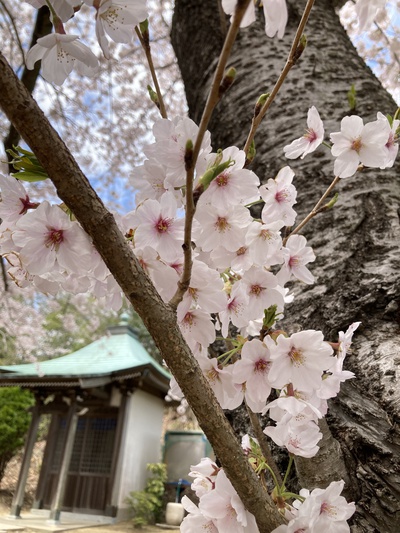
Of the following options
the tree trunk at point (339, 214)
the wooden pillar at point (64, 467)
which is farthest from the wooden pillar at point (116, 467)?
the tree trunk at point (339, 214)

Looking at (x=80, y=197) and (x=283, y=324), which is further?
(x=283, y=324)

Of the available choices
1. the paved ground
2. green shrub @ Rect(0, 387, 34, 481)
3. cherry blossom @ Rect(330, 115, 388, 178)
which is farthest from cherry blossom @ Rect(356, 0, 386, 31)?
green shrub @ Rect(0, 387, 34, 481)

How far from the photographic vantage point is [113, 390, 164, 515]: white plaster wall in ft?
25.7

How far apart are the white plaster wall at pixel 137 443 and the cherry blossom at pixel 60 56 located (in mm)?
8251

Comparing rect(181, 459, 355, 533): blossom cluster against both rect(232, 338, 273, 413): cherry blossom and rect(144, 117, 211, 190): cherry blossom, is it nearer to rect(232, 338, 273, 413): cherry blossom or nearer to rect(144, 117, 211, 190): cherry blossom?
rect(232, 338, 273, 413): cherry blossom

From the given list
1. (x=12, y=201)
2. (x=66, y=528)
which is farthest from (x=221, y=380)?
(x=66, y=528)

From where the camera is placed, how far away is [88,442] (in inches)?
333

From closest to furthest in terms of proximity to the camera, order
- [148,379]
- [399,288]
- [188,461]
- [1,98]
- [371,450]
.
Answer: [1,98] → [371,450] → [399,288] → [148,379] → [188,461]

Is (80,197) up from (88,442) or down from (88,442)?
down

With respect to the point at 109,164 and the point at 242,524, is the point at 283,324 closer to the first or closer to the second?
the point at 242,524

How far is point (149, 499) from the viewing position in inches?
312

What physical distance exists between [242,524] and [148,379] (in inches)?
319

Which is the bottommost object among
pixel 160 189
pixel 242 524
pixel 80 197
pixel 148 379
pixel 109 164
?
pixel 242 524

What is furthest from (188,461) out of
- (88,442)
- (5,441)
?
(5,441)
